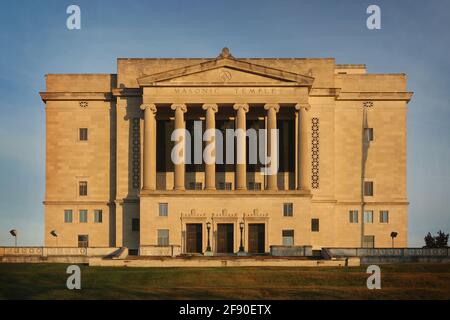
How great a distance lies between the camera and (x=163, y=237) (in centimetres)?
8406

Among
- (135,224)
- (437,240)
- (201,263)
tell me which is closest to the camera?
(201,263)

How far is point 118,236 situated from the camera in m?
88.2

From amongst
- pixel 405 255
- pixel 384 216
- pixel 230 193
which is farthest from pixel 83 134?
pixel 405 255

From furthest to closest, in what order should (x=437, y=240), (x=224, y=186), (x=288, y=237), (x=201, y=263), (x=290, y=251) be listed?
(x=437, y=240) → (x=224, y=186) → (x=288, y=237) → (x=290, y=251) → (x=201, y=263)

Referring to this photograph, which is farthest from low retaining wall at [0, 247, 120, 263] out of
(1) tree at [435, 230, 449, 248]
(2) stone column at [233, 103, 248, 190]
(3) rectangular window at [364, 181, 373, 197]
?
(1) tree at [435, 230, 449, 248]

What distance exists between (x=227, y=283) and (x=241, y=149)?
33.2m

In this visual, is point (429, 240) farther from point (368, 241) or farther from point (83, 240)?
point (83, 240)

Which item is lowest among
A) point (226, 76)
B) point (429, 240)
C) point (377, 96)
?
point (429, 240)

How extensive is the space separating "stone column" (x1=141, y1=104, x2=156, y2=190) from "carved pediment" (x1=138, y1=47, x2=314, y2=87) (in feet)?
9.54

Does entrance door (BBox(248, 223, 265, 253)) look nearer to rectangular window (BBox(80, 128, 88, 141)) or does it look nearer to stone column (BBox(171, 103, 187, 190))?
stone column (BBox(171, 103, 187, 190))

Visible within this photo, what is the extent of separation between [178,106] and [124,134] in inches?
Answer: 310
